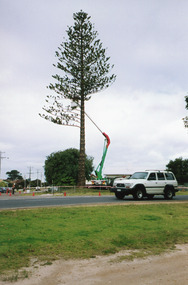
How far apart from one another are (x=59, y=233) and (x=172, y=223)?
3845mm

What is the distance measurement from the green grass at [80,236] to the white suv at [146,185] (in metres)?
9.16

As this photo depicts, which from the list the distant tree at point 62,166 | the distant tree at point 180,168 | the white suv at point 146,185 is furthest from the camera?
the distant tree at point 180,168

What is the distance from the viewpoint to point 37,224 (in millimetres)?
8500

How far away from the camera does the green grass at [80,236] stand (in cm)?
561

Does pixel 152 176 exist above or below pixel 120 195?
above

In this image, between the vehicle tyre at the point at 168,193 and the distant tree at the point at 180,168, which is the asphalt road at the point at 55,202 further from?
the distant tree at the point at 180,168

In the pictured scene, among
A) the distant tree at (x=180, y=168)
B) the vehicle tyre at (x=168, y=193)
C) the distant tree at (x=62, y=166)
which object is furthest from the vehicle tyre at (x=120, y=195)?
the distant tree at (x=180, y=168)

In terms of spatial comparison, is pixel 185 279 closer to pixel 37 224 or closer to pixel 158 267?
pixel 158 267

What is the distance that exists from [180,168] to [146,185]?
6209 centimetres

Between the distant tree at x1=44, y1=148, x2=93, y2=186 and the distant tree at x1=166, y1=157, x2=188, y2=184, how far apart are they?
24.6m

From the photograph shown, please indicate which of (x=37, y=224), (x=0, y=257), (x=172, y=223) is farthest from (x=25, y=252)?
(x=172, y=223)

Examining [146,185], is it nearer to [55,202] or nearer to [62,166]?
[55,202]

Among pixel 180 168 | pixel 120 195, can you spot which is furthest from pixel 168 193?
pixel 180 168

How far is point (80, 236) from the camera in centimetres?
707
